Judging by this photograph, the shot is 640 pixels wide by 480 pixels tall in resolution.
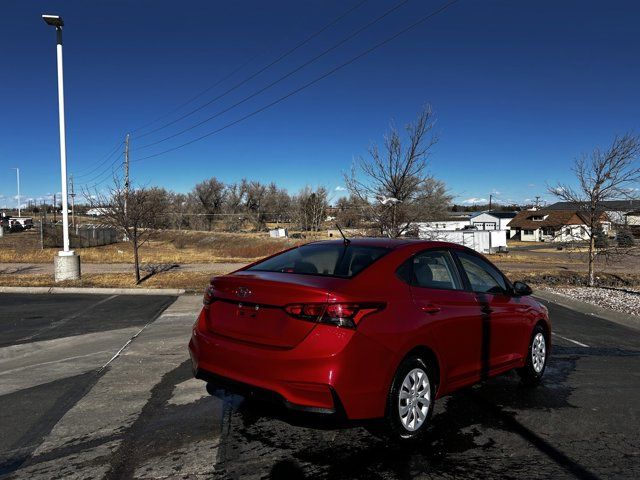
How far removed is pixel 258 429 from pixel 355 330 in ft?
4.37

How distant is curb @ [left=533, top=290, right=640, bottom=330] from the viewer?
35.8 feet

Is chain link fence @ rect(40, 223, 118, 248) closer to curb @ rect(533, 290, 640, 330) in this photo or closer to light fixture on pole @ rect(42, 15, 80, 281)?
light fixture on pole @ rect(42, 15, 80, 281)

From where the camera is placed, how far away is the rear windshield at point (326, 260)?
3990 millimetres

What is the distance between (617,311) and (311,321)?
11.5m

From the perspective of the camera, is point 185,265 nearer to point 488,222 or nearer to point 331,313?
point 331,313

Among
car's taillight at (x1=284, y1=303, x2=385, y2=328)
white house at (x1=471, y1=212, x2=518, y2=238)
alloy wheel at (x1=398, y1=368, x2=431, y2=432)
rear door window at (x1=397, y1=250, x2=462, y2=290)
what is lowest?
alloy wheel at (x1=398, y1=368, x2=431, y2=432)

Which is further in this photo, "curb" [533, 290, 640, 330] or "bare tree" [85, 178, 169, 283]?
"bare tree" [85, 178, 169, 283]

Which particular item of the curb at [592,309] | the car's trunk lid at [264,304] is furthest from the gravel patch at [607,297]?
the car's trunk lid at [264,304]

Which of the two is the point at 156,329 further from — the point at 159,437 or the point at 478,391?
the point at 478,391

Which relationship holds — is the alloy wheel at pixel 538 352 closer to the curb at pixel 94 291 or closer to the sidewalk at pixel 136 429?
the sidewalk at pixel 136 429

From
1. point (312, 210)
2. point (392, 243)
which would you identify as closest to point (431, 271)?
point (392, 243)

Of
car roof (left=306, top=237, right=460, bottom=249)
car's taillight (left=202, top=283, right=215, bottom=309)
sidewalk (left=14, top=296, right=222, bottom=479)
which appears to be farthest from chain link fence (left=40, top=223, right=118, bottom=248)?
car roof (left=306, top=237, right=460, bottom=249)

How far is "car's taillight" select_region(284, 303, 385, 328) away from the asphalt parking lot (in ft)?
2.13

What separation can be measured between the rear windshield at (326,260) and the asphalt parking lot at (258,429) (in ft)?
3.71
